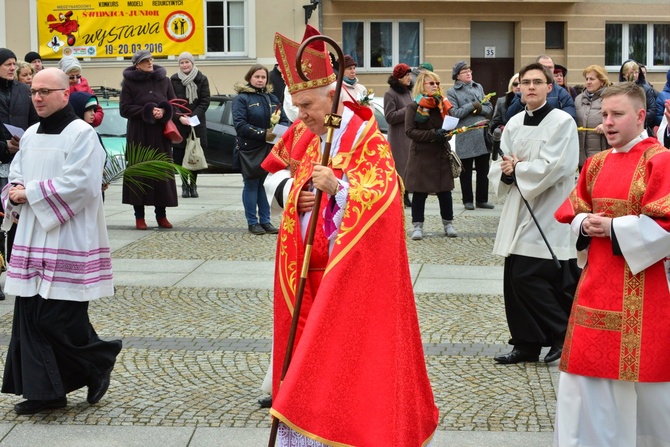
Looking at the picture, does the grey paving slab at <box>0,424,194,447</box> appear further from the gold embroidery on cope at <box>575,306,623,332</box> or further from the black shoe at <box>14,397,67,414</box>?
the gold embroidery on cope at <box>575,306,623,332</box>

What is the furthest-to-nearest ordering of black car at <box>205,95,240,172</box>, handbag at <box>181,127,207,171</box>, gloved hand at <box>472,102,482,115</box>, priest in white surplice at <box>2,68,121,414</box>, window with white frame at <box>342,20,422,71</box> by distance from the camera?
window with white frame at <box>342,20,422,71</box>, black car at <box>205,95,240,172</box>, handbag at <box>181,127,207,171</box>, gloved hand at <box>472,102,482,115</box>, priest in white surplice at <box>2,68,121,414</box>

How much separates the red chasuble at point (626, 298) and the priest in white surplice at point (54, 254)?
Result: 8.30 ft

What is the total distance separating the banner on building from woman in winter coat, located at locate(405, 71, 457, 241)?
52.5 ft

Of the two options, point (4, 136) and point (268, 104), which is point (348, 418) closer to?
point (4, 136)

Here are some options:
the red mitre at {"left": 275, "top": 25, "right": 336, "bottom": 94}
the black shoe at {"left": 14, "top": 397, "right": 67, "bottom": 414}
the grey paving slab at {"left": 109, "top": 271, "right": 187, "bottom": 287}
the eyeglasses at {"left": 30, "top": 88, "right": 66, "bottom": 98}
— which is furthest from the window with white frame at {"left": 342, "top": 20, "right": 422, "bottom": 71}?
the red mitre at {"left": 275, "top": 25, "right": 336, "bottom": 94}

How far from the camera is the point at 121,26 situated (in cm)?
2712

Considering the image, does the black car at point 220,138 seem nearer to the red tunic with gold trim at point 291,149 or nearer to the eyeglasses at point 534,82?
the eyeglasses at point 534,82

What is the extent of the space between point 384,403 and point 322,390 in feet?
0.84

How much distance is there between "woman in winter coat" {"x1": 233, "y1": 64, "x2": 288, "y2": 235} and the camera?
11977mm

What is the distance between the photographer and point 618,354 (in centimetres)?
482

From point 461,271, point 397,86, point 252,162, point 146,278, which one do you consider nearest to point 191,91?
point 397,86

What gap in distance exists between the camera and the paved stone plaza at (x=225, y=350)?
5566 mm

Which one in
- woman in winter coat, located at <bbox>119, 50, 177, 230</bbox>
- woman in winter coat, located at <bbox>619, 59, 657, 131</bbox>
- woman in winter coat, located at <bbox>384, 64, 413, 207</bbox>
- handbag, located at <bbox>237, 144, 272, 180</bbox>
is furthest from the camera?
woman in winter coat, located at <bbox>384, 64, 413, 207</bbox>

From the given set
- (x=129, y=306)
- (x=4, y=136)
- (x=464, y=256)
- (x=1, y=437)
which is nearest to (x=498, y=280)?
(x=464, y=256)
